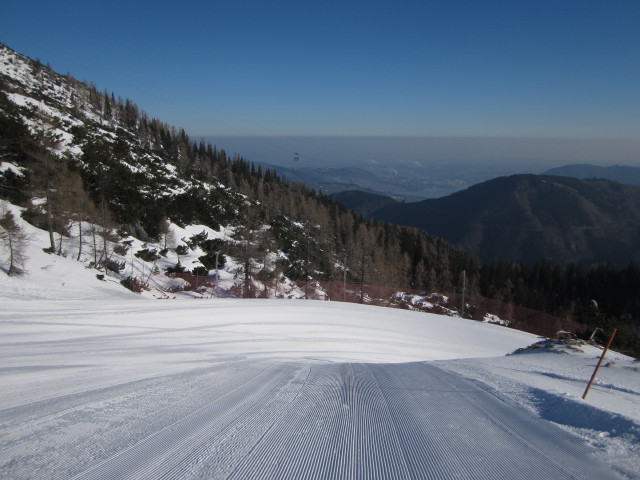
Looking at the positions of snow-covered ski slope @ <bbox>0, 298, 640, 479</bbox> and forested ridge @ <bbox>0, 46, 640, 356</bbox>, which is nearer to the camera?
snow-covered ski slope @ <bbox>0, 298, 640, 479</bbox>

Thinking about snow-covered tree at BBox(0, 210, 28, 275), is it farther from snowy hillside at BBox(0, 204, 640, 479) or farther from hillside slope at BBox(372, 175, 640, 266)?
hillside slope at BBox(372, 175, 640, 266)

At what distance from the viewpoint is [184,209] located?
38.0 meters

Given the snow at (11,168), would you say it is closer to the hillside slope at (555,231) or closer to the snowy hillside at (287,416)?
the snowy hillside at (287,416)

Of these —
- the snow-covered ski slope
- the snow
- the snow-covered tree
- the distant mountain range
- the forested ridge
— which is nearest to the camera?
the snow-covered ski slope

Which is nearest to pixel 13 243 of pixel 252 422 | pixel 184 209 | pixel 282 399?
pixel 282 399

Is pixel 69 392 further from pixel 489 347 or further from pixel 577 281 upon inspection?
pixel 577 281

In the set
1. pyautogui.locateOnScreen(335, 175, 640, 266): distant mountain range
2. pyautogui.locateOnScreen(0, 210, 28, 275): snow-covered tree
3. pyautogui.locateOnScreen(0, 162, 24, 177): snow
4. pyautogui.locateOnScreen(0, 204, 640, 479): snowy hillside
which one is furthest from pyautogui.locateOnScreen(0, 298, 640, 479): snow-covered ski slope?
pyautogui.locateOnScreen(335, 175, 640, 266): distant mountain range

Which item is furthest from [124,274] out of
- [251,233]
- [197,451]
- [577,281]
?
[577,281]

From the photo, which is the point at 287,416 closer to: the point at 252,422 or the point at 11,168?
the point at 252,422

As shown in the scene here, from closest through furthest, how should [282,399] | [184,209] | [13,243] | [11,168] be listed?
[282,399] < [13,243] < [11,168] < [184,209]

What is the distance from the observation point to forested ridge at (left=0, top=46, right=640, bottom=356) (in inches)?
876

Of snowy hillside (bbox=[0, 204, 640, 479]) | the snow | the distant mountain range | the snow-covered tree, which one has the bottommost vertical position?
the distant mountain range

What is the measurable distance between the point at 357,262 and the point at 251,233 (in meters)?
16.8

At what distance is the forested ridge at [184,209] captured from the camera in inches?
876
